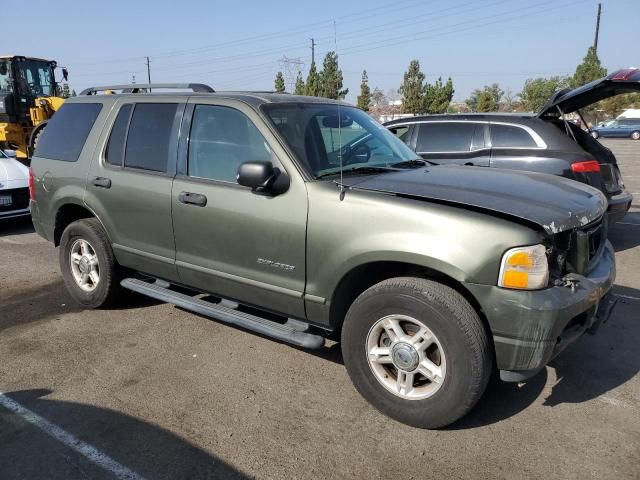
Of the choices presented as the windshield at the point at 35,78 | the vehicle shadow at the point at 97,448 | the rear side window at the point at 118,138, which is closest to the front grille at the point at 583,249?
the vehicle shadow at the point at 97,448

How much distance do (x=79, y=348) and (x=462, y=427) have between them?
292 cm

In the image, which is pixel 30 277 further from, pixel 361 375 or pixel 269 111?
pixel 361 375

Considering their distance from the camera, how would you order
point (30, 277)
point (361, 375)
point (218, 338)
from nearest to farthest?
point (361, 375), point (218, 338), point (30, 277)

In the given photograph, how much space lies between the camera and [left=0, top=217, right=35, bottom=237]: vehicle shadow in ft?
27.7

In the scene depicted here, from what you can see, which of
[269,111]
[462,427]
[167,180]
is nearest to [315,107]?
[269,111]

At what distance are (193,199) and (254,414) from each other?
1.58 metres

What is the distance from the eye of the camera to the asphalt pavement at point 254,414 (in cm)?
273

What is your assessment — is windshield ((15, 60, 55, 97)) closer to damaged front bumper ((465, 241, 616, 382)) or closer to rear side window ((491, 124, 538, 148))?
rear side window ((491, 124, 538, 148))

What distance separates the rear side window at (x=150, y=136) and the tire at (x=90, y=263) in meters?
0.76

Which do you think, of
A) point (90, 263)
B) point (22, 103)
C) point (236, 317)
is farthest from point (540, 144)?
point (22, 103)

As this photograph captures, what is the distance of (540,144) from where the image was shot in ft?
21.4

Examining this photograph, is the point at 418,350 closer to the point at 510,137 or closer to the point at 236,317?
the point at 236,317

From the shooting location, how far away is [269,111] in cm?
369

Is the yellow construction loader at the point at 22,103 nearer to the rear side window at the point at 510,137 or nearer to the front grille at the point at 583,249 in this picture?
the rear side window at the point at 510,137
